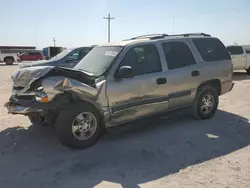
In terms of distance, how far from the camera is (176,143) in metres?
5.05

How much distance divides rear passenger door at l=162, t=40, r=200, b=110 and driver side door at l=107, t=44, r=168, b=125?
0.20 metres

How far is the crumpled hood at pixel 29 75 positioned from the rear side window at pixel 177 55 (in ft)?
7.66

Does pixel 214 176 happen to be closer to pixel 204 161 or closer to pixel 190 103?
pixel 204 161

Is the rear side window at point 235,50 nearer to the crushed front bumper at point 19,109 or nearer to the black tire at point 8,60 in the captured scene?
the crushed front bumper at point 19,109

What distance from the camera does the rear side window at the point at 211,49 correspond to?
643 cm

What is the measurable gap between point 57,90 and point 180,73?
8.49ft

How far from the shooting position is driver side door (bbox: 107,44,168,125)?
16.4 feet

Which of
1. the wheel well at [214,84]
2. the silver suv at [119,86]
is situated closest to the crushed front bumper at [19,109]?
the silver suv at [119,86]

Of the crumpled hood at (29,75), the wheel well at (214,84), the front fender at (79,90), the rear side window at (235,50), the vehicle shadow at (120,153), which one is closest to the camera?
the vehicle shadow at (120,153)

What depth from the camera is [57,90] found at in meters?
4.50

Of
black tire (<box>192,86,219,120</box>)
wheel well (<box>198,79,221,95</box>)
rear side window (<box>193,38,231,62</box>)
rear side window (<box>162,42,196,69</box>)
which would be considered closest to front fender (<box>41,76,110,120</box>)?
rear side window (<box>162,42,196,69</box>)

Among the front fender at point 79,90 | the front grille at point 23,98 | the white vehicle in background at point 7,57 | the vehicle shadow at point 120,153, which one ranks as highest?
Result: the front fender at point 79,90

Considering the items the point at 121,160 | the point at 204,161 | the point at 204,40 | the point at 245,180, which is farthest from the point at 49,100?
the point at 204,40

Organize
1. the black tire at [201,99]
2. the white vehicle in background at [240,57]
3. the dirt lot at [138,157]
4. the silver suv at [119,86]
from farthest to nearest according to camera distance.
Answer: the white vehicle in background at [240,57] → the black tire at [201,99] → the silver suv at [119,86] → the dirt lot at [138,157]
